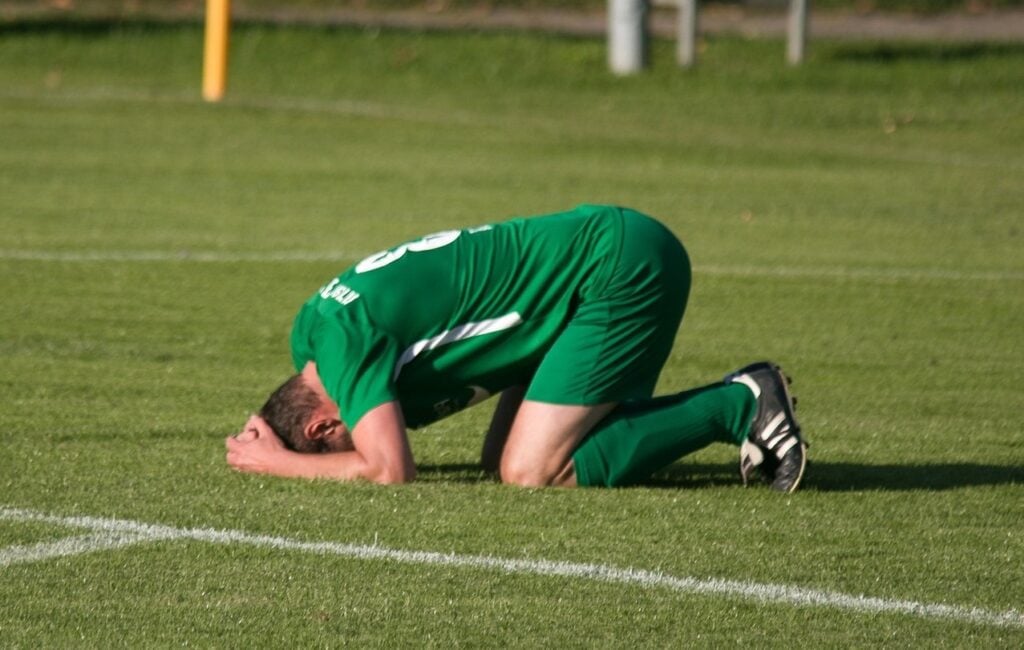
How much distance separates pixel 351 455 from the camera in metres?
5.84

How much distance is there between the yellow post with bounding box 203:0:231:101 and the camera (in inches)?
728

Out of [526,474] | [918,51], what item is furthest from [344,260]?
[918,51]

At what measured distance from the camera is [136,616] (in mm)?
4613

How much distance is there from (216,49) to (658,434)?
13.6 metres

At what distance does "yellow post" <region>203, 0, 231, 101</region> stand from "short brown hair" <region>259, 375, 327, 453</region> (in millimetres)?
13053

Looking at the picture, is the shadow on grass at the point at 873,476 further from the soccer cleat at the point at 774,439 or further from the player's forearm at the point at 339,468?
the player's forearm at the point at 339,468

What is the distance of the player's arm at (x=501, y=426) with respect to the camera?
627cm

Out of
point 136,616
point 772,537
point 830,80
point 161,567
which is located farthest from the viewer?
point 830,80

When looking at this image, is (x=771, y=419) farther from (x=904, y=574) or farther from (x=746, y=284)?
(x=746, y=284)

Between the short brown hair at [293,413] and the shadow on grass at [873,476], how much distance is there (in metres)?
1.15

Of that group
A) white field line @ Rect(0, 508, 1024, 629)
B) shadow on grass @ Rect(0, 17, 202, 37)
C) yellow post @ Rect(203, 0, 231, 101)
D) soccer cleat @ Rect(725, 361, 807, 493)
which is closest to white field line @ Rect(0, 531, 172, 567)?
white field line @ Rect(0, 508, 1024, 629)

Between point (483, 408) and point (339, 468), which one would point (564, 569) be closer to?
point (339, 468)

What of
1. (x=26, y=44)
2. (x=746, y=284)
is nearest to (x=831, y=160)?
(x=746, y=284)

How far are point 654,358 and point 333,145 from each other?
1073cm
